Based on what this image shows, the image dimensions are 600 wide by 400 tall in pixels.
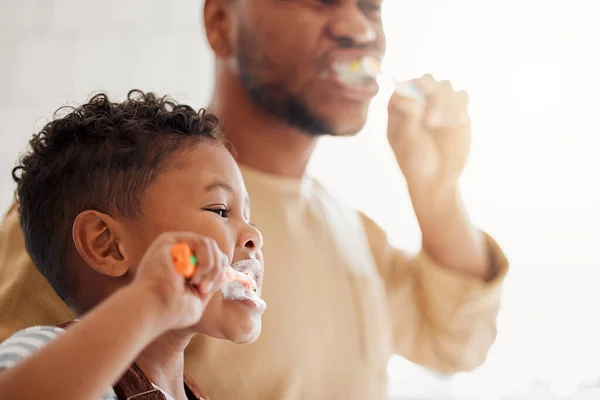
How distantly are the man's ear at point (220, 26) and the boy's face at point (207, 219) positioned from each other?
0.28m

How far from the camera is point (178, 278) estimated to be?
0.55 metres

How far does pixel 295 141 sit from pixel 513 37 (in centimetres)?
33

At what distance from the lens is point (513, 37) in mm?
1009

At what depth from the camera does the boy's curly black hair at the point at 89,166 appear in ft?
2.37

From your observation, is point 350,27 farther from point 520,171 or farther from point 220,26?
point 520,171

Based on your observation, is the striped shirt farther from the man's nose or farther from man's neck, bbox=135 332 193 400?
the man's nose

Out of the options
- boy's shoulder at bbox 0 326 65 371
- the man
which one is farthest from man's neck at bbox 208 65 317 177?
boy's shoulder at bbox 0 326 65 371

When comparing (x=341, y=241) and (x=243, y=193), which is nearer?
(x=243, y=193)

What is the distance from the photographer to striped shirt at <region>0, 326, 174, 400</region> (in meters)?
0.60

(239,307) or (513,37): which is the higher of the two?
(513,37)

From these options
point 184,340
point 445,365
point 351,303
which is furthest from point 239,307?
point 445,365

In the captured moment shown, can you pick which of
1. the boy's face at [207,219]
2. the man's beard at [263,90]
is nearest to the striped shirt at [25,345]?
the boy's face at [207,219]

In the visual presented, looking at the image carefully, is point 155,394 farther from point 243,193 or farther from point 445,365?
point 445,365

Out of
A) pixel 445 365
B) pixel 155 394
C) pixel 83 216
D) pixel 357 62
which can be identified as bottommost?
pixel 445 365
